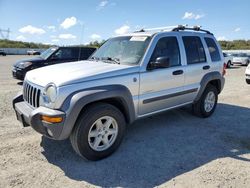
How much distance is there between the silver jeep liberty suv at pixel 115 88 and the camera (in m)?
3.32

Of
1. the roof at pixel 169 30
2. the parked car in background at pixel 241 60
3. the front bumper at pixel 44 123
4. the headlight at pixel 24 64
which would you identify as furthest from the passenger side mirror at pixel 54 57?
the parked car in background at pixel 241 60

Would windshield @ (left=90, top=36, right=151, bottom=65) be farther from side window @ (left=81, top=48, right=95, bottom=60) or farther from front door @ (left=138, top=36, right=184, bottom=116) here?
side window @ (left=81, top=48, right=95, bottom=60)

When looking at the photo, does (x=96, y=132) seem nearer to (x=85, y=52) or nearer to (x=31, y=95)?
(x=31, y=95)

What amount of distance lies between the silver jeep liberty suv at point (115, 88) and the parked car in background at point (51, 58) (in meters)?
6.01

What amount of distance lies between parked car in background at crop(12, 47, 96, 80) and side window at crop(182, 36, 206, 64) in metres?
6.60

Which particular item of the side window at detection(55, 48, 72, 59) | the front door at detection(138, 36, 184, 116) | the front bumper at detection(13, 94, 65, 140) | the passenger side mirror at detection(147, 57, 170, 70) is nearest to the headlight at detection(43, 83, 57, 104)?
the front bumper at detection(13, 94, 65, 140)

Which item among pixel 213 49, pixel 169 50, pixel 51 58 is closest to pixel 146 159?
pixel 169 50

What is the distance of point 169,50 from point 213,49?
5.57ft

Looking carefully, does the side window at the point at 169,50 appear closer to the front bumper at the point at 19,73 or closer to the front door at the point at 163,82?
the front door at the point at 163,82

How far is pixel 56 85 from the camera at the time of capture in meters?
3.31

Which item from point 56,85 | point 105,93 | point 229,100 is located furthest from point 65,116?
point 229,100

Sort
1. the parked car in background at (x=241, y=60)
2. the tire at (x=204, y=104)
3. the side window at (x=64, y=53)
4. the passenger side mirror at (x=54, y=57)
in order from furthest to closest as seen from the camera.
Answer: the parked car in background at (x=241, y=60), the side window at (x=64, y=53), the passenger side mirror at (x=54, y=57), the tire at (x=204, y=104)

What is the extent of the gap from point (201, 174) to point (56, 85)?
233 centimetres

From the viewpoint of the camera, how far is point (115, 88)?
12.1ft
